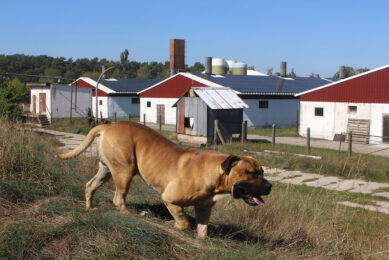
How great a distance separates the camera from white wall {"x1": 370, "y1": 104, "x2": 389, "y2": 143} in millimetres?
24750

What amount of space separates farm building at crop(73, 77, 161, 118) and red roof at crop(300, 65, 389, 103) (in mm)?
22402

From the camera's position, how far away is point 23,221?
4730 mm

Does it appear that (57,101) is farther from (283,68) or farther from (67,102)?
(283,68)

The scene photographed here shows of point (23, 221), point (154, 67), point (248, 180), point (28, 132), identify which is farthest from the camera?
point (154, 67)

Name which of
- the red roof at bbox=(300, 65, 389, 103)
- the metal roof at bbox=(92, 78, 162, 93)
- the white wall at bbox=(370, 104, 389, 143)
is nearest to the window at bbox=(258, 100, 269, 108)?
the red roof at bbox=(300, 65, 389, 103)

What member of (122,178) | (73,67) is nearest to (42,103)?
(122,178)

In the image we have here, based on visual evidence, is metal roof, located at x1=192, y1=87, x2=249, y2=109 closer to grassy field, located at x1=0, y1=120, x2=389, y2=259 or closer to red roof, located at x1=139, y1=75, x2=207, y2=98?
red roof, located at x1=139, y1=75, x2=207, y2=98

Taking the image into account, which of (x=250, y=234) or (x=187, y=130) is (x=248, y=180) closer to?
(x=250, y=234)

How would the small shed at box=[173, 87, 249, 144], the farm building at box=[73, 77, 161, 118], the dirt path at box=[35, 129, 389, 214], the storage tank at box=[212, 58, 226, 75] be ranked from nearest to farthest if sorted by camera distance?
1. the dirt path at box=[35, 129, 389, 214]
2. the small shed at box=[173, 87, 249, 144]
3. the farm building at box=[73, 77, 161, 118]
4. the storage tank at box=[212, 58, 226, 75]

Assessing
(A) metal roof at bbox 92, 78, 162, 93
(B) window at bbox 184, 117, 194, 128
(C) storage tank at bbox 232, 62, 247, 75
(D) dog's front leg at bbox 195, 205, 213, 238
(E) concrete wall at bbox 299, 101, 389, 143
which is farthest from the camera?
(C) storage tank at bbox 232, 62, 247, 75

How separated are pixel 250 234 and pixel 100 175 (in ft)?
7.43

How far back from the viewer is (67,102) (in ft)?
112

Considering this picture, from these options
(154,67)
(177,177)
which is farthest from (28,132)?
(154,67)

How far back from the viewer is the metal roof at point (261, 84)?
A: 34222mm
